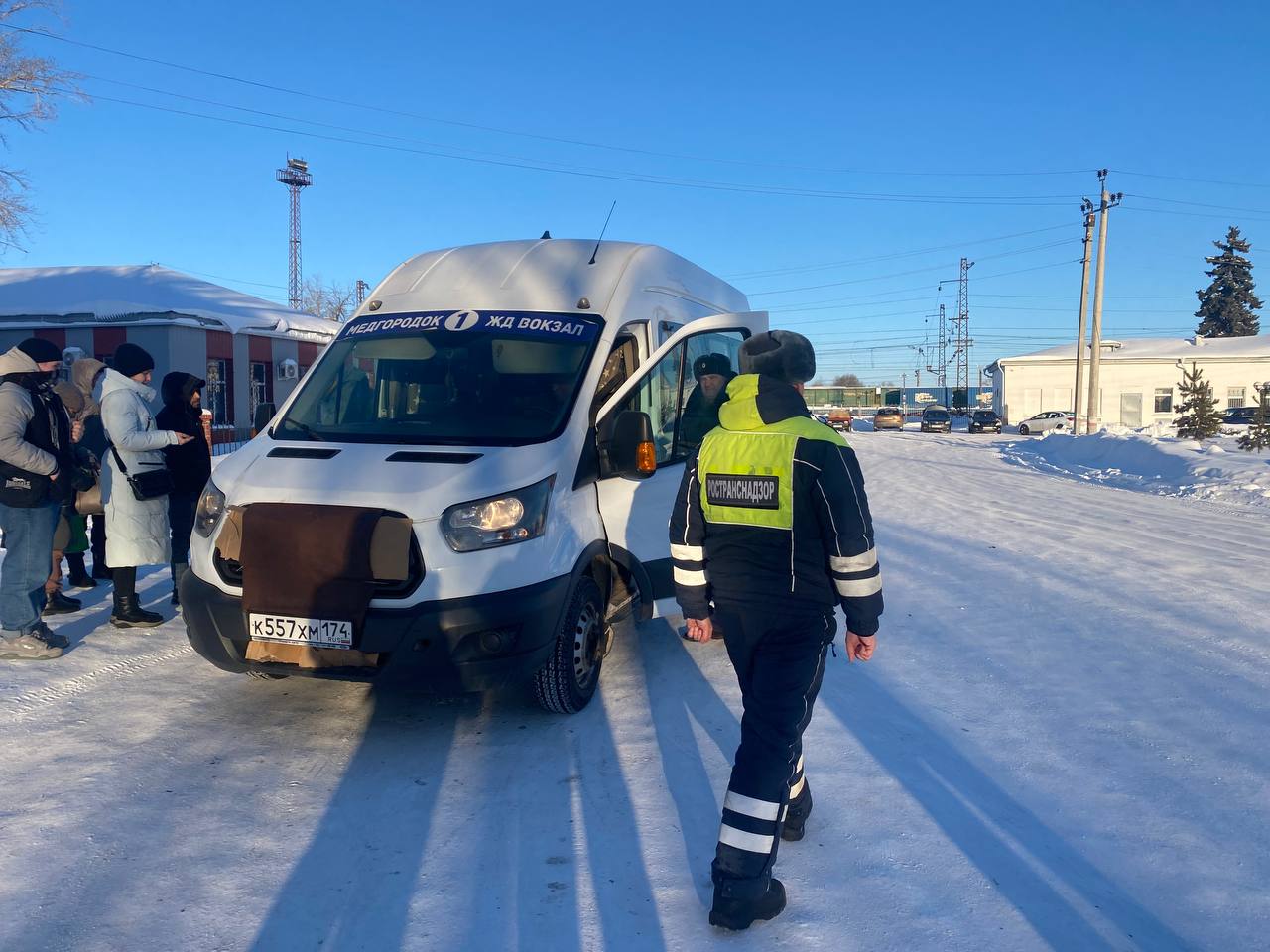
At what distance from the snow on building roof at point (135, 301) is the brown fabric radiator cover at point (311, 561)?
2507 cm

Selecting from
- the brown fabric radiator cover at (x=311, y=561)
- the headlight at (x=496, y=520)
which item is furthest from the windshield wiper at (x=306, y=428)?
the headlight at (x=496, y=520)

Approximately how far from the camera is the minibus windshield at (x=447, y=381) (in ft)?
16.8

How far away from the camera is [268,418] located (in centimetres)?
589

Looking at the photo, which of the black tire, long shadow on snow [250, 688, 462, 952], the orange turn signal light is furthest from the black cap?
long shadow on snow [250, 688, 462, 952]

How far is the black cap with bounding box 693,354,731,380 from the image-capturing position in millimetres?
6082

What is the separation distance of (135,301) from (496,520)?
2916 centimetres

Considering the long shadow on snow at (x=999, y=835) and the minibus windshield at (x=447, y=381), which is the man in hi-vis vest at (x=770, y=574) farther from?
the minibus windshield at (x=447, y=381)

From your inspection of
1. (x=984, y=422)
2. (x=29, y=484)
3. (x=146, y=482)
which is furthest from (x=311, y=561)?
(x=984, y=422)

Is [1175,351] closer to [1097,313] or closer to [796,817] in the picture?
[1097,313]

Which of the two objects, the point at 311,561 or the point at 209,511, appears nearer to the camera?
the point at 311,561

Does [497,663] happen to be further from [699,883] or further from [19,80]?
[19,80]

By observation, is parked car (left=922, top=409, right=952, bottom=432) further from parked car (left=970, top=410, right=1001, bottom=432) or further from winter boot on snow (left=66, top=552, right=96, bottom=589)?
winter boot on snow (left=66, top=552, right=96, bottom=589)

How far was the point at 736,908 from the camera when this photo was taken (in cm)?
309

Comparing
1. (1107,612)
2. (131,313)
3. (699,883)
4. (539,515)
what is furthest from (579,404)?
(131,313)
